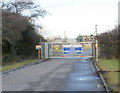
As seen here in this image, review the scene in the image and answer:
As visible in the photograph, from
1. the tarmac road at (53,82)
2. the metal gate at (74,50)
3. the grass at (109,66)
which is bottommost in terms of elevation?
the tarmac road at (53,82)

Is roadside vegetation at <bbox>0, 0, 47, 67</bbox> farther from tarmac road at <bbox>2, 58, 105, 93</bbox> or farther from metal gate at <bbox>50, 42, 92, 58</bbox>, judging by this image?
tarmac road at <bbox>2, 58, 105, 93</bbox>

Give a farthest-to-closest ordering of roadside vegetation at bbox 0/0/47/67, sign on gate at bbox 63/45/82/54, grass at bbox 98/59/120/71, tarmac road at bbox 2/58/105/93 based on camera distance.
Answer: sign on gate at bbox 63/45/82/54 → roadside vegetation at bbox 0/0/47/67 → grass at bbox 98/59/120/71 → tarmac road at bbox 2/58/105/93

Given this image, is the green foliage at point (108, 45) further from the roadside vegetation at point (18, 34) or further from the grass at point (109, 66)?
the roadside vegetation at point (18, 34)

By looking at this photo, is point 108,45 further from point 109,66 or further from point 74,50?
point 109,66

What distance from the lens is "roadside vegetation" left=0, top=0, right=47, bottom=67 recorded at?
25641mm

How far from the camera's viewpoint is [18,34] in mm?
27750

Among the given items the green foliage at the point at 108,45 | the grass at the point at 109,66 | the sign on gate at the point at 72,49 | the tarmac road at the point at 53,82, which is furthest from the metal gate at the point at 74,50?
the tarmac road at the point at 53,82

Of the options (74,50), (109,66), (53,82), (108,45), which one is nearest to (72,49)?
(74,50)

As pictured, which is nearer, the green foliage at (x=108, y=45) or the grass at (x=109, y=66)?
the grass at (x=109, y=66)

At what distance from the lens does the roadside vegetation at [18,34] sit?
2564cm

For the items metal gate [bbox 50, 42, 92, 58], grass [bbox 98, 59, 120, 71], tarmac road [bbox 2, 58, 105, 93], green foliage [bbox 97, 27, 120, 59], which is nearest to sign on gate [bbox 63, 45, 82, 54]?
metal gate [bbox 50, 42, 92, 58]

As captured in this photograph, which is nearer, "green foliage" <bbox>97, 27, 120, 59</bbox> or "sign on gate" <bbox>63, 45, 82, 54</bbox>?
"green foliage" <bbox>97, 27, 120, 59</bbox>

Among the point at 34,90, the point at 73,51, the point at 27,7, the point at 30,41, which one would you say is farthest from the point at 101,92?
the point at 27,7

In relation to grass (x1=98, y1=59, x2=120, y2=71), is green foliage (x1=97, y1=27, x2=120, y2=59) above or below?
above
